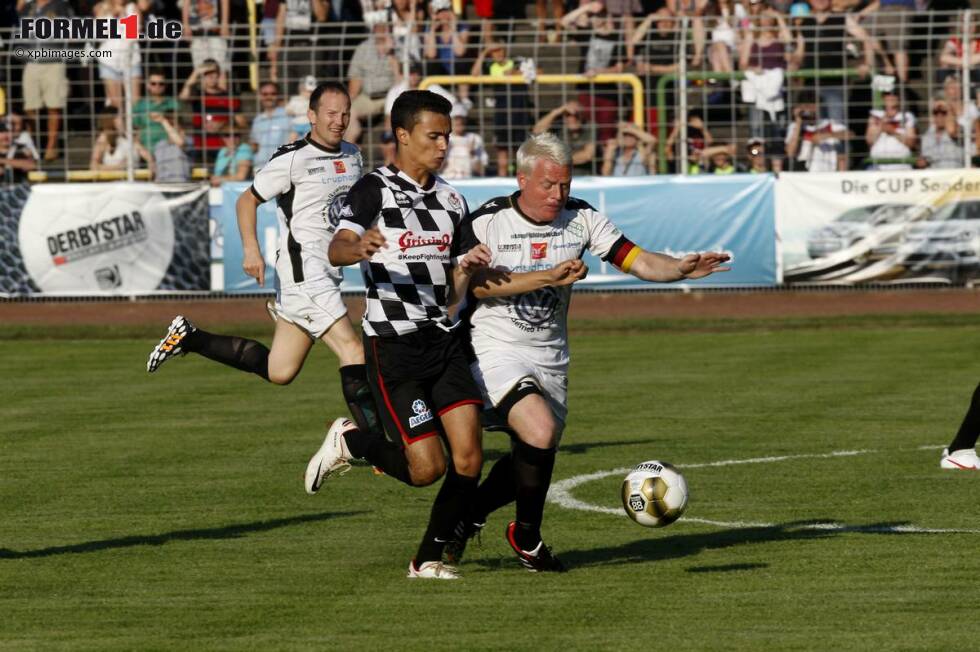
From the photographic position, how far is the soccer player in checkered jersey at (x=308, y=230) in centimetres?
1141

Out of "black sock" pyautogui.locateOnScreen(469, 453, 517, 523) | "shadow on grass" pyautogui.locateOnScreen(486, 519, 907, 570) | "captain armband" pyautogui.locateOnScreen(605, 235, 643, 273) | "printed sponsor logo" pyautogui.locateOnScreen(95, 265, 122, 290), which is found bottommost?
"shadow on grass" pyautogui.locateOnScreen(486, 519, 907, 570)

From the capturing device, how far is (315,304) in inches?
454

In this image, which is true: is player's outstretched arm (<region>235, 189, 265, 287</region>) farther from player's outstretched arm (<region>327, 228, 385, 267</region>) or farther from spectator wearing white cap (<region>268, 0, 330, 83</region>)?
spectator wearing white cap (<region>268, 0, 330, 83</region>)

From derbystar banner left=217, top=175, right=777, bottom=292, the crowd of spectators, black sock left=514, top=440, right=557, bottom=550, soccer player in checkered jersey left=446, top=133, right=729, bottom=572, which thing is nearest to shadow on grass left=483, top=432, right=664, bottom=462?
soccer player in checkered jersey left=446, top=133, right=729, bottom=572

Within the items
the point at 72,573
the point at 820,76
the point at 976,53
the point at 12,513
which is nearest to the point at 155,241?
the point at 820,76

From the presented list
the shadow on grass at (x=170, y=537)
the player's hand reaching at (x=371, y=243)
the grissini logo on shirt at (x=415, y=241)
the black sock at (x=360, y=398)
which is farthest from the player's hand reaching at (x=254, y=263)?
the player's hand reaching at (x=371, y=243)

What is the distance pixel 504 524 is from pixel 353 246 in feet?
8.23

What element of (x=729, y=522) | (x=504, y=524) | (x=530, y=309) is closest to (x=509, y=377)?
(x=530, y=309)

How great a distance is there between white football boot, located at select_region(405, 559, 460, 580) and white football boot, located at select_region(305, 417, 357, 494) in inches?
50.2

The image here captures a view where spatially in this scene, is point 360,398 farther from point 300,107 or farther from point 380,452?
point 300,107

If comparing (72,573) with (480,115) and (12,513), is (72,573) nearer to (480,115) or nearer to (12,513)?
(12,513)

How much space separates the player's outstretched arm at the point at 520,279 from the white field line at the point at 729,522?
2.23m

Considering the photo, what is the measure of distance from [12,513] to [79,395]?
6.38 m

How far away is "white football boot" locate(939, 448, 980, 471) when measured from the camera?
36.0 feet
